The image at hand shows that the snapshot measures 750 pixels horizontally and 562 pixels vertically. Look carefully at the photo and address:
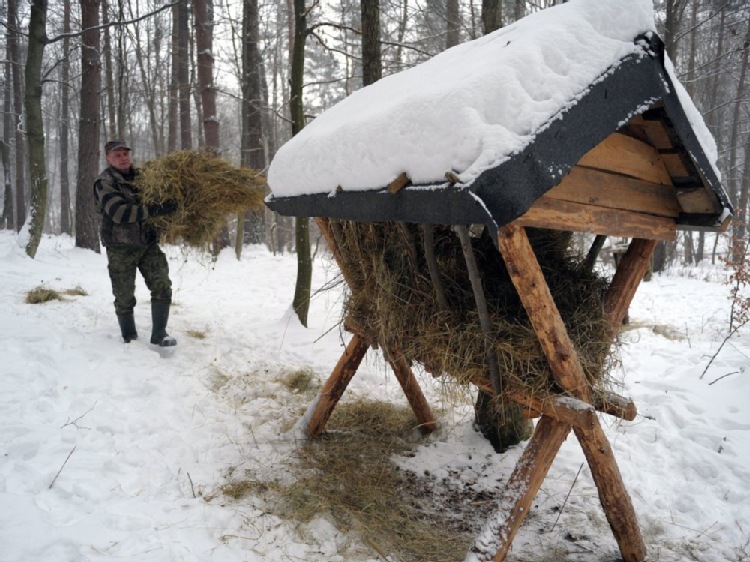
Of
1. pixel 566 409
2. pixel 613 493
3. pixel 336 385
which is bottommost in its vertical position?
pixel 613 493

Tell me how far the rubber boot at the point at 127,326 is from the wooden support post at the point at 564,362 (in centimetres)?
404

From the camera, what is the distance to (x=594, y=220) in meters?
2.25

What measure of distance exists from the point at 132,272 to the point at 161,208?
0.71 metres

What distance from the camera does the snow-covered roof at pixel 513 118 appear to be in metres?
1.65

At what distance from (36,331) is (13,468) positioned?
2.23 m

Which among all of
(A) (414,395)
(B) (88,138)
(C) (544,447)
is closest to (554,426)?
(C) (544,447)

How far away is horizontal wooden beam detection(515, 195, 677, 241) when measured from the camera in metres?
2.03

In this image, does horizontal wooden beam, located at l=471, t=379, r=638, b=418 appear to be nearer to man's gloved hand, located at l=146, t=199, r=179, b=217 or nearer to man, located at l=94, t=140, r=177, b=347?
man's gloved hand, located at l=146, t=199, r=179, b=217

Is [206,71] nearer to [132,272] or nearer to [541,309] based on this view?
[132,272]

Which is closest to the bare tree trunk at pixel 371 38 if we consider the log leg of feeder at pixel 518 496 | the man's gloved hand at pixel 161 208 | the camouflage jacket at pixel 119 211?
the man's gloved hand at pixel 161 208

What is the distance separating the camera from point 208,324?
609 centimetres

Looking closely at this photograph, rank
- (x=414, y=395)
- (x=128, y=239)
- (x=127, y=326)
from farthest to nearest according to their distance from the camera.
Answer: (x=127, y=326) < (x=128, y=239) < (x=414, y=395)

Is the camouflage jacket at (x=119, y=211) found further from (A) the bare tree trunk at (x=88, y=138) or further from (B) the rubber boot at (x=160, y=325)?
(A) the bare tree trunk at (x=88, y=138)

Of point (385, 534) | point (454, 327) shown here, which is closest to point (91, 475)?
point (385, 534)
